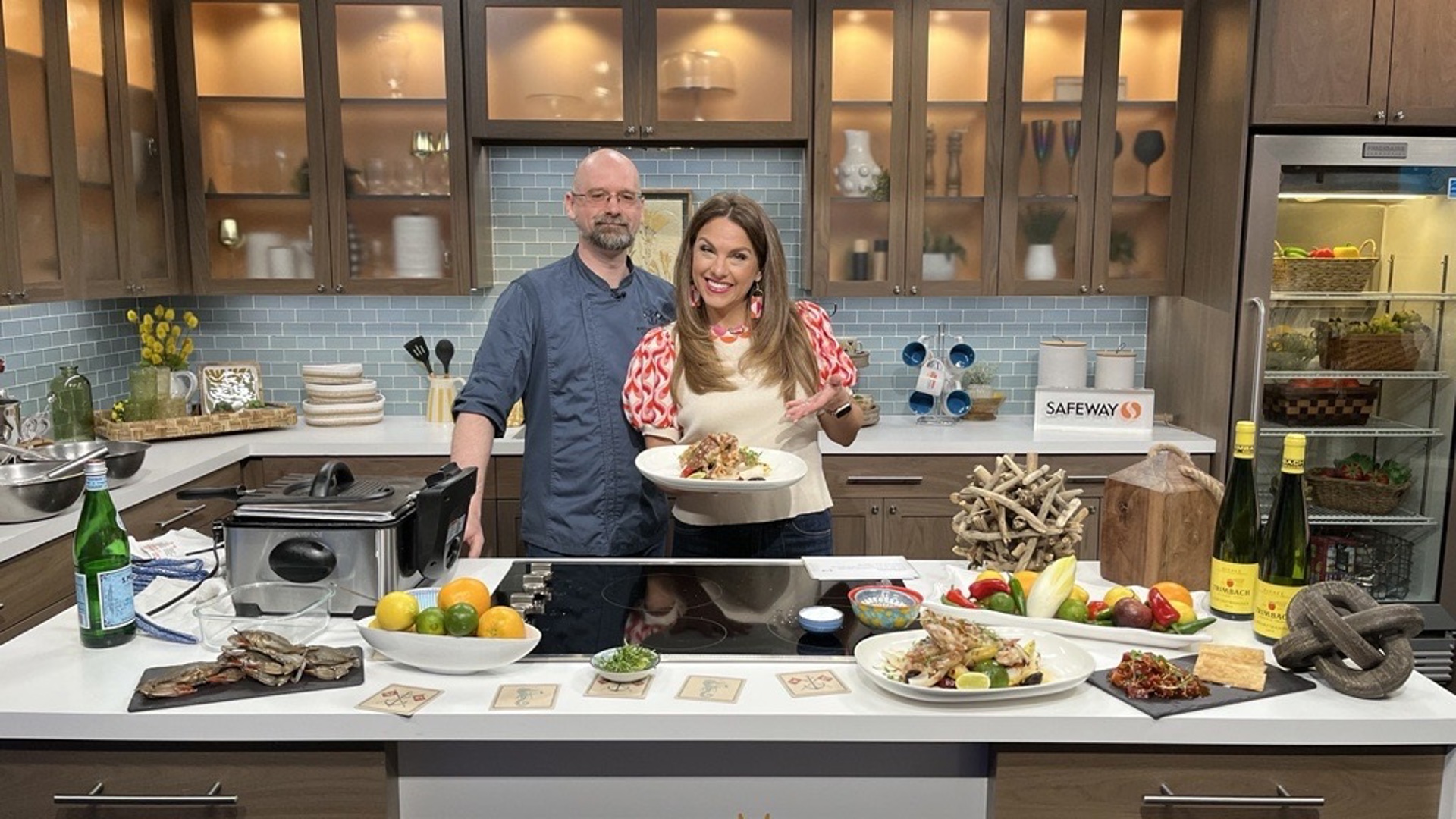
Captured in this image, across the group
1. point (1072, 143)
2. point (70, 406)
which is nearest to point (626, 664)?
point (70, 406)

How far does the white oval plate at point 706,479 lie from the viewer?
2.11 meters

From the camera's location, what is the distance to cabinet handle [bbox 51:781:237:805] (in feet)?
5.08

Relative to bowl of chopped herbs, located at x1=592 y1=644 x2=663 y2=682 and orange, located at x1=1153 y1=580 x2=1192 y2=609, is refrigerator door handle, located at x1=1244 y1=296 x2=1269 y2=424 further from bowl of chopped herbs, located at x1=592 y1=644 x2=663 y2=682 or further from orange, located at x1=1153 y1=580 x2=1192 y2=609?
bowl of chopped herbs, located at x1=592 y1=644 x2=663 y2=682

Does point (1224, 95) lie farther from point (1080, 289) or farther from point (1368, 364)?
point (1368, 364)

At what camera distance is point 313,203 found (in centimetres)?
411

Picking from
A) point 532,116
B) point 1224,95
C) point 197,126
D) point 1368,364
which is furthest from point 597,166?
point 1368,364

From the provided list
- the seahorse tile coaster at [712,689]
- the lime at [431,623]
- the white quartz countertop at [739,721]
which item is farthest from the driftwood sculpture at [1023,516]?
the lime at [431,623]

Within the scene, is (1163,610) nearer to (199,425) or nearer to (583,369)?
(583,369)

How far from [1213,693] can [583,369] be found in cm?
174

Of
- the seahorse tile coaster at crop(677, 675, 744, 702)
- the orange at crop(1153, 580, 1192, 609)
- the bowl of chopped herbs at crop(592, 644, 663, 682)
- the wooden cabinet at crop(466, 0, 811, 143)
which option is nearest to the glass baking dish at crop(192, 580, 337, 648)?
the bowl of chopped herbs at crop(592, 644, 663, 682)

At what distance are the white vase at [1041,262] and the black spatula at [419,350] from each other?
8.23 feet

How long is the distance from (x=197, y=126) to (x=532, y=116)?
129cm

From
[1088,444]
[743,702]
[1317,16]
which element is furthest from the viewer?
[1088,444]

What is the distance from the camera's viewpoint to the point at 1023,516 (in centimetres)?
207
